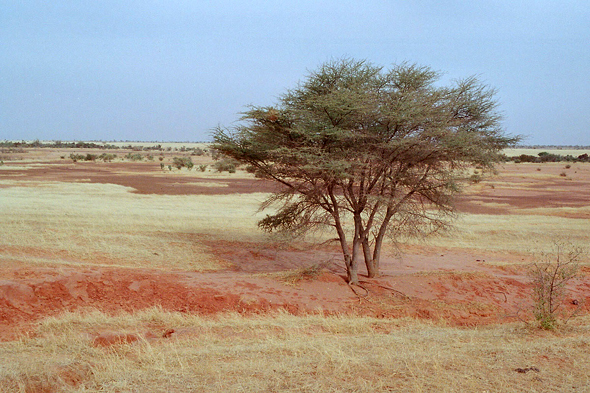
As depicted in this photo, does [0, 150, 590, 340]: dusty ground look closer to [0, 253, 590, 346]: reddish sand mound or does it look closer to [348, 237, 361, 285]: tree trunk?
[0, 253, 590, 346]: reddish sand mound

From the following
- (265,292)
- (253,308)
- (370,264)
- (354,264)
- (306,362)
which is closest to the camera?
(306,362)

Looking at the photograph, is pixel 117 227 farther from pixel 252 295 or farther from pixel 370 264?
pixel 370 264

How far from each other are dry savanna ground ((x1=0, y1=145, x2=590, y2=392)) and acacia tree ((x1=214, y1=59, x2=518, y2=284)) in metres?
2.35

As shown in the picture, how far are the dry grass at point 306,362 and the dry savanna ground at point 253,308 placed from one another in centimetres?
3

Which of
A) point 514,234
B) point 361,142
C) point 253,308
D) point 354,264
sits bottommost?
point 253,308

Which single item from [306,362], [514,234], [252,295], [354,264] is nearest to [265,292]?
[252,295]

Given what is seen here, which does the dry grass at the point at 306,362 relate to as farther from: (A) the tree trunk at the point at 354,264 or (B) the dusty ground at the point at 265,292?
(A) the tree trunk at the point at 354,264

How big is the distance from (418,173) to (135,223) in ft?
40.9

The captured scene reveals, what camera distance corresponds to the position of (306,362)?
6.15 meters

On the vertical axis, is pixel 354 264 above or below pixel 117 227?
below

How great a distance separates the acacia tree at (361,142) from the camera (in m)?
12.0

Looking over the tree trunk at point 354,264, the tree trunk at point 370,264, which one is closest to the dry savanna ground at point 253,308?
the tree trunk at point 354,264

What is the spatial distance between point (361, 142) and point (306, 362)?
752cm

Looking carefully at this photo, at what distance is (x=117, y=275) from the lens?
41.1ft
